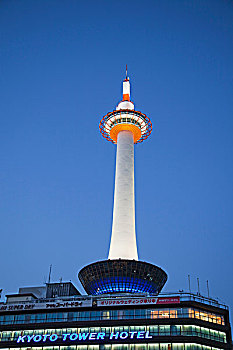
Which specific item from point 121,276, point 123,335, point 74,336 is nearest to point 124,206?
point 121,276

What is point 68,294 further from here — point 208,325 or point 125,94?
point 125,94

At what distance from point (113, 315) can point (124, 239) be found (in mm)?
25878

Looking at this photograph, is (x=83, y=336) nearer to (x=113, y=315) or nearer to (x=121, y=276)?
(x=113, y=315)

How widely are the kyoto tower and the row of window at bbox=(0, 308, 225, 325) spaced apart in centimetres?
1485

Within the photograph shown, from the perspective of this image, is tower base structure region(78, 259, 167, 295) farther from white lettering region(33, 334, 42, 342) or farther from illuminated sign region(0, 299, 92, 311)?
white lettering region(33, 334, 42, 342)

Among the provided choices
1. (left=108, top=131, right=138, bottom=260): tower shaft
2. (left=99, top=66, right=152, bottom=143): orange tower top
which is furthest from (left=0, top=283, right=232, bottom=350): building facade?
(left=99, top=66, right=152, bottom=143): orange tower top

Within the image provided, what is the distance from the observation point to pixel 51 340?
81.1 m

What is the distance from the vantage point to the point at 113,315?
81.9 metres

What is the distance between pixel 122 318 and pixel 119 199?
3714 centimetres

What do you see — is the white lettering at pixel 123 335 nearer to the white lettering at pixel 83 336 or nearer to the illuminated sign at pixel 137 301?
the illuminated sign at pixel 137 301

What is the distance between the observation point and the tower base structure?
316 ft

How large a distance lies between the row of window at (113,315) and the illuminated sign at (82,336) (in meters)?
3.03

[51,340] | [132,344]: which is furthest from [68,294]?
[132,344]

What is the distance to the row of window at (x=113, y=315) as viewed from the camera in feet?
261
